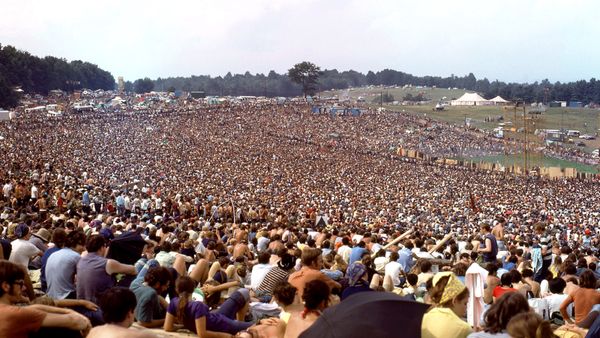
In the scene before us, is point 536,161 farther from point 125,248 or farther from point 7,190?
point 125,248

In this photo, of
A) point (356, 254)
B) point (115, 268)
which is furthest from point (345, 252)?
point (115, 268)

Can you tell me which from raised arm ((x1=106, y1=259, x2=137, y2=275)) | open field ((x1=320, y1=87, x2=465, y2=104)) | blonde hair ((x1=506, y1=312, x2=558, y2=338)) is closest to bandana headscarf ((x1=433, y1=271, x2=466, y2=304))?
blonde hair ((x1=506, y1=312, x2=558, y2=338))

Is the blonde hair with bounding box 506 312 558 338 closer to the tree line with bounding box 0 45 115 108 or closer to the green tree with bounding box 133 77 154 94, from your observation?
the tree line with bounding box 0 45 115 108

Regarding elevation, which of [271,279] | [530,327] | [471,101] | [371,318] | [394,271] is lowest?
[471,101]

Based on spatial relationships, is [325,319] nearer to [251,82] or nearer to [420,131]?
[420,131]

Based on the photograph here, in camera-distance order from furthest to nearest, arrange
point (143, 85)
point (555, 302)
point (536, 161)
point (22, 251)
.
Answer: point (143, 85)
point (536, 161)
point (22, 251)
point (555, 302)

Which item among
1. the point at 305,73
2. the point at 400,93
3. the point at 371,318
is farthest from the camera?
the point at 400,93

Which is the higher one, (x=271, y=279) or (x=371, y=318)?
(x=371, y=318)
